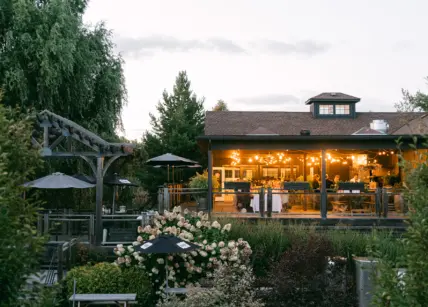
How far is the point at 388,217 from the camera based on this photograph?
16.1 metres

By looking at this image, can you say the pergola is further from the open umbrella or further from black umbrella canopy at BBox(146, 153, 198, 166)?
black umbrella canopy at BBox(146, 153, 198, 166)

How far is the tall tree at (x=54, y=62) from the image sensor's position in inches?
758

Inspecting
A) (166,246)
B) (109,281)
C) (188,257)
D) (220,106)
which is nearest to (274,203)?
(188,257)

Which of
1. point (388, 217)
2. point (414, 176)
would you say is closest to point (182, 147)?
point (388, 217)

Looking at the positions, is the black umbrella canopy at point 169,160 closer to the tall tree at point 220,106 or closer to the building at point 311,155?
the building at point 311,155

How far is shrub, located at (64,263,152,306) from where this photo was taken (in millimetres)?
10492

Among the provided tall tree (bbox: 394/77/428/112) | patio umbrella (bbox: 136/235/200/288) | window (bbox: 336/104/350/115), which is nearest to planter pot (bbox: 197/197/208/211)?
tall tree (bbox: 394/77/428/112)

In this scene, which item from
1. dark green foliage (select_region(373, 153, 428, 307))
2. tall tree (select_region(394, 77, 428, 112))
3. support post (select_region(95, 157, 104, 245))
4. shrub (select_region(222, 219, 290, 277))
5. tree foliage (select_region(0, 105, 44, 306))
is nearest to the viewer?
tree foliage (select_region(0, 105, 44, 306))

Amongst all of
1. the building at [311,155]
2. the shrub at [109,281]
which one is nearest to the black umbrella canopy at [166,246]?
the shrub at [109,281]

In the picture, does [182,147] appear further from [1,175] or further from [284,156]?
[1,175]

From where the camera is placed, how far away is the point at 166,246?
967cm

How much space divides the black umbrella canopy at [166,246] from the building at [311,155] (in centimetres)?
646

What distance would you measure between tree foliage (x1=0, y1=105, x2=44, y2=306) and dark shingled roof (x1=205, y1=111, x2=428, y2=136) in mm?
19029

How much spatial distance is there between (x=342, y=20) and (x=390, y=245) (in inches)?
477
